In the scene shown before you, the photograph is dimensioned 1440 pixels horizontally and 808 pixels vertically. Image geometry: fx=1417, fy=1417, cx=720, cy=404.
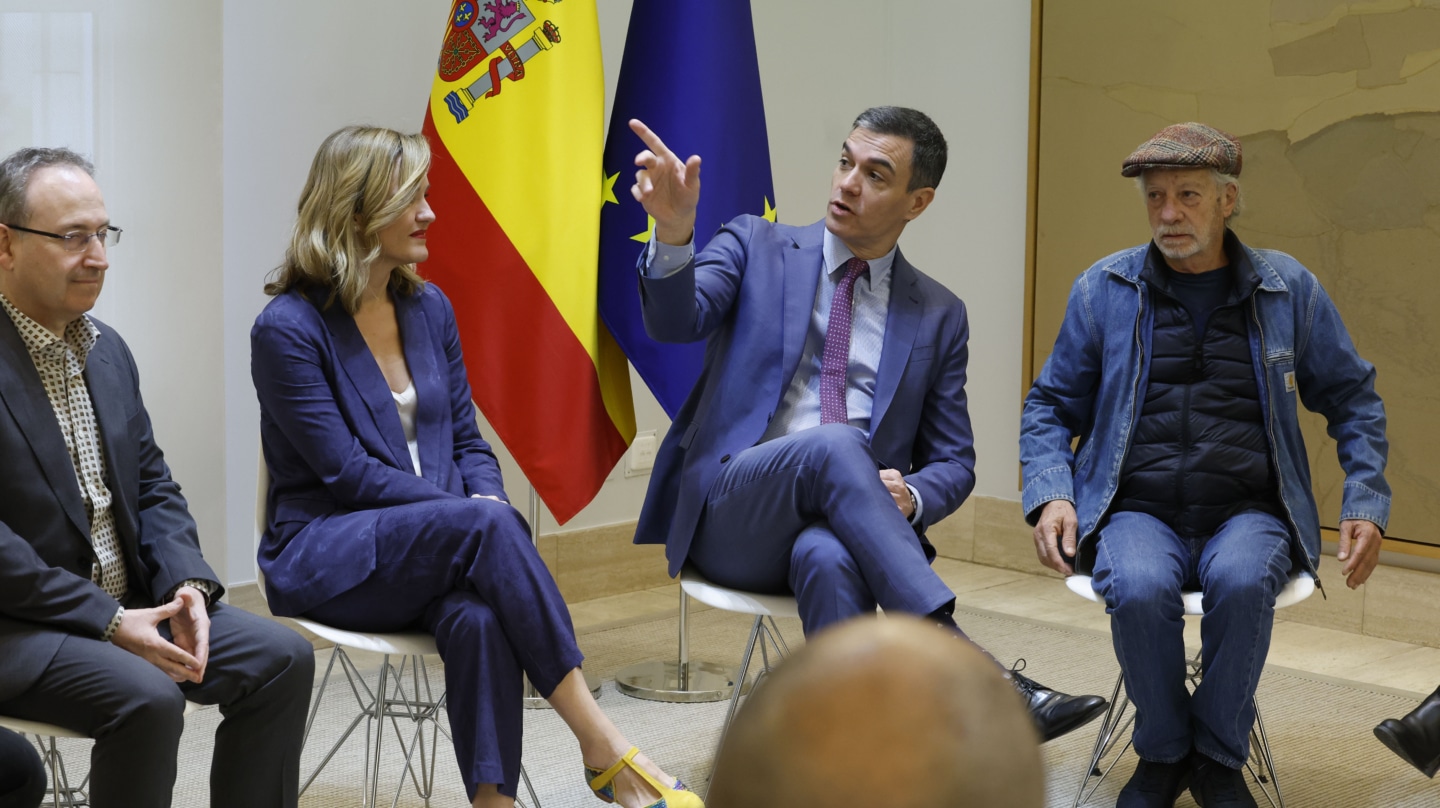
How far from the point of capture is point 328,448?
2500mm

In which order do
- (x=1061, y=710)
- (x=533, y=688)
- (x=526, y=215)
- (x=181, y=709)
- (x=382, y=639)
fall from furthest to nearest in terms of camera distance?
(x=533, y=688), (x=526, y=215), (x=1061, y=710), (x=382, y=639), (x=181, y=709)

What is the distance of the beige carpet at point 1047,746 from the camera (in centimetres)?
296

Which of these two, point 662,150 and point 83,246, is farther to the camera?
point 662,150

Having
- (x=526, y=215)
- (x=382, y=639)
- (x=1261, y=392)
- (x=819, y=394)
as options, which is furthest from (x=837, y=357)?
(x=382, y=639)

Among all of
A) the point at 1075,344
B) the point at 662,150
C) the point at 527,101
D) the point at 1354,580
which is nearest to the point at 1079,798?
the point at 1354,580

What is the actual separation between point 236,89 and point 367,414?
1428 mm

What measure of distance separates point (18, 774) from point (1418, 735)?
252cm

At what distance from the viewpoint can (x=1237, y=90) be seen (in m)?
4.52

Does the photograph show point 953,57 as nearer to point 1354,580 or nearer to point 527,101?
point 527,101

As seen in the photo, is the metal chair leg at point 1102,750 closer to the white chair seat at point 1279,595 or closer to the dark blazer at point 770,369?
the white chair seat at point 1279,595

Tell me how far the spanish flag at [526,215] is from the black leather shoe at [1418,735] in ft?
6.20

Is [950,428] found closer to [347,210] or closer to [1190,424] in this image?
[1190,424]

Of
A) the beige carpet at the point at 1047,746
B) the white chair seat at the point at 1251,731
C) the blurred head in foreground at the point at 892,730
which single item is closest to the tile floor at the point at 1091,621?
the beige carpet at the point at 1047,746

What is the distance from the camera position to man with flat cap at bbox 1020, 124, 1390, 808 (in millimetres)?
2738
